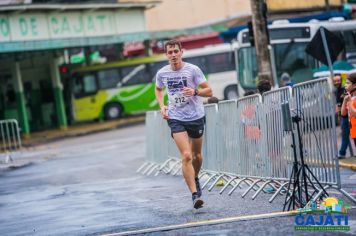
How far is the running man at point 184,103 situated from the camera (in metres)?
10.4

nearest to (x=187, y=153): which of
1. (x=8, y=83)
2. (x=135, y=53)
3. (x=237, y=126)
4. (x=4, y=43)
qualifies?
(x=237, y=126)

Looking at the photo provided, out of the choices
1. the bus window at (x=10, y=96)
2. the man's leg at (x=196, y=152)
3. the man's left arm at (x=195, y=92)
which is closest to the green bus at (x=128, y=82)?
the bus window at (x=10, y=96)

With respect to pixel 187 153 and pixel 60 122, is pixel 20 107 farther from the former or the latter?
pixel 187 153

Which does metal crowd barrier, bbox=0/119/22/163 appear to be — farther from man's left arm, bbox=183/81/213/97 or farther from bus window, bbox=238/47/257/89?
man's left arm, bbox=183/81/213/97

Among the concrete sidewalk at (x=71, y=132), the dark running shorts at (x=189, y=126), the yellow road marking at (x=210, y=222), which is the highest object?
the dark running shorts at (x=189, y=126)

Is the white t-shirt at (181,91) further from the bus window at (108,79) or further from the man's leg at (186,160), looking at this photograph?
the bus window at (108,79)

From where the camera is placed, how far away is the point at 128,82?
148 feet

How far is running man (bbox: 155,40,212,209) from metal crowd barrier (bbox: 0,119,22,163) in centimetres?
1648

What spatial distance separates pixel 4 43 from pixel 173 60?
25889 millimetres

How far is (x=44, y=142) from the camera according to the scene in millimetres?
36312

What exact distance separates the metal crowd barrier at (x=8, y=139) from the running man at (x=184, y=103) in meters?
16.5

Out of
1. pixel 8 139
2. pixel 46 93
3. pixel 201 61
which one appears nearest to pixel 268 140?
pixel 8 139

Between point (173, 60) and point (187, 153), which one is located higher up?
point (173, 60)

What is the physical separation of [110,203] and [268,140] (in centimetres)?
247
